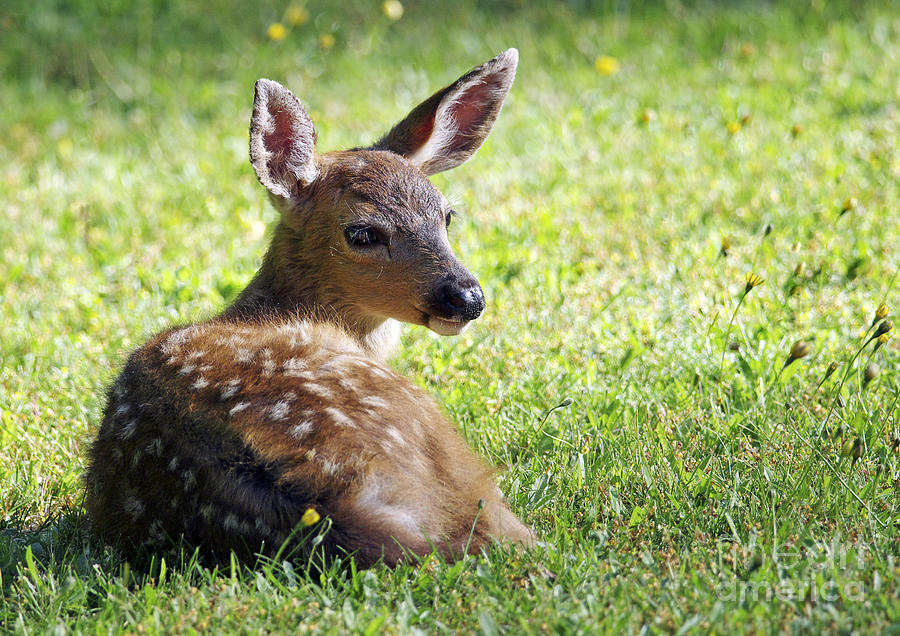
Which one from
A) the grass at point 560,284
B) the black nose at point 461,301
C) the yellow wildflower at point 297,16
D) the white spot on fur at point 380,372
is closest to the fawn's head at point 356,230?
the black nose at point 461,301

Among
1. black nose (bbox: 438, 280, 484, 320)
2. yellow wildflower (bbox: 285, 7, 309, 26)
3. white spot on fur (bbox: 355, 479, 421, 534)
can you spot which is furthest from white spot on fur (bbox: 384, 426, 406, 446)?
yellow wildflower (bbox: 285, 7, 309, 26)

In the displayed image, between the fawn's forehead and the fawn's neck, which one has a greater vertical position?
the fawn's forehead

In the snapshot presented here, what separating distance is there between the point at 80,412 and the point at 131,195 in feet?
8.99

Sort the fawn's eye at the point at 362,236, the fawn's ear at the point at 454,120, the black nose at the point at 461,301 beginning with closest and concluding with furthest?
the black nose at the point at 461,301 < the fawn's eye at the point at 362,236 < the fawn's ear at the point at 454,120

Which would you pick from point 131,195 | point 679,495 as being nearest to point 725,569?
point 679,495

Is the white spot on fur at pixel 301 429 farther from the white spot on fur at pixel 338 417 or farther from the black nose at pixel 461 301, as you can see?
the black nose at pixel 461 301

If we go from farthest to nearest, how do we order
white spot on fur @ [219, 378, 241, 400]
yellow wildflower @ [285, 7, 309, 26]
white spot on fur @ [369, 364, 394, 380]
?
yellow wildflower @ [285, 7, 309, 26] < white spot on fur @ [369, 364, 394, 380] < white spot on fur @ [219, 378, 241, 400]

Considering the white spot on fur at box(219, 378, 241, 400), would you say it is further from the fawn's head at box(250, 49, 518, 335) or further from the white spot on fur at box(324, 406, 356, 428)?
the fawn's head at box(250, 49, 518, 335)

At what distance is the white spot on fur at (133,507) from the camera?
3.23 metres

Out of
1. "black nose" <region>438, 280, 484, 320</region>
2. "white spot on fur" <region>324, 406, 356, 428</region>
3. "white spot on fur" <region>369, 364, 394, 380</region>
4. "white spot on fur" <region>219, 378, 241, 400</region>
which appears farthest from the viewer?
"black nose" <region>438, 280, 484, 320</region>

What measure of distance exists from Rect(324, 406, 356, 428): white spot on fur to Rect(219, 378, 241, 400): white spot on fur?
27cm

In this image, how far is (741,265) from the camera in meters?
→ 5.37

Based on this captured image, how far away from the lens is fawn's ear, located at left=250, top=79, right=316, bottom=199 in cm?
423

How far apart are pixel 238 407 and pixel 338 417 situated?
10.7 inches
